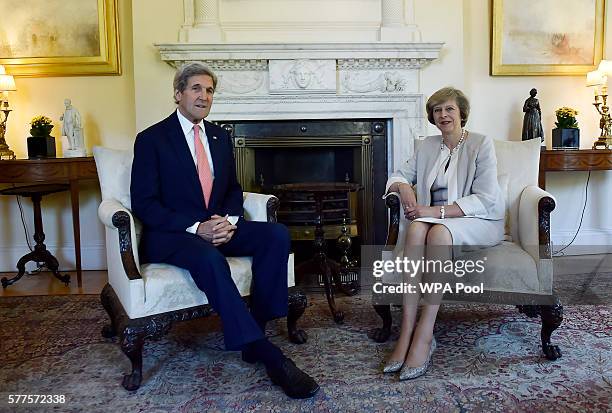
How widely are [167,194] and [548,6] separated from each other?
3.41m

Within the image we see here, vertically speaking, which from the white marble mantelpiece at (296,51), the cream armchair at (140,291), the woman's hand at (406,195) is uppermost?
the white marble mantelpiece at (296,51)

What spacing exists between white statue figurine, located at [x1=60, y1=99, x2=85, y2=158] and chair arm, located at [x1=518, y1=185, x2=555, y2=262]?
2952mm

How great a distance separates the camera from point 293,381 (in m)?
1.95

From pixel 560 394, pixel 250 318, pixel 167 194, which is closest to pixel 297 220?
pixel 167 194

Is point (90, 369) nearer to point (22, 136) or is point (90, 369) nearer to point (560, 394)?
point (560, 394)

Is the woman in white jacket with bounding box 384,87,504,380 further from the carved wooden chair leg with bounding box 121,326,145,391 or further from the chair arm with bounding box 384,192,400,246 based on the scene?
the carved wooden chair leg with bounding box 121,326,145,391

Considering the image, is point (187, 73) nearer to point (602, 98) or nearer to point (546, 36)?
point (546, 36)

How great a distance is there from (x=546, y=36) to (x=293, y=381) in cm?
353

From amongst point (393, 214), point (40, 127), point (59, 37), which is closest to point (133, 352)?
point (393, 214)

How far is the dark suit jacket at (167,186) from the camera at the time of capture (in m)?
2.25

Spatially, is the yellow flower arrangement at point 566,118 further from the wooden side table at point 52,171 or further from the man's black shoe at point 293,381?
the wooden side table at point 52,171

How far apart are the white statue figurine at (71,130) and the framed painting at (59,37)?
14.8 inches

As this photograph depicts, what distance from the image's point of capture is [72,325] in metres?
2.81

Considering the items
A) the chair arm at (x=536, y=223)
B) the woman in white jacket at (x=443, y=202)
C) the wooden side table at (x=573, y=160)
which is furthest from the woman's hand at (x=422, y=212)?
the wooden side table at (x=573, y=160)
